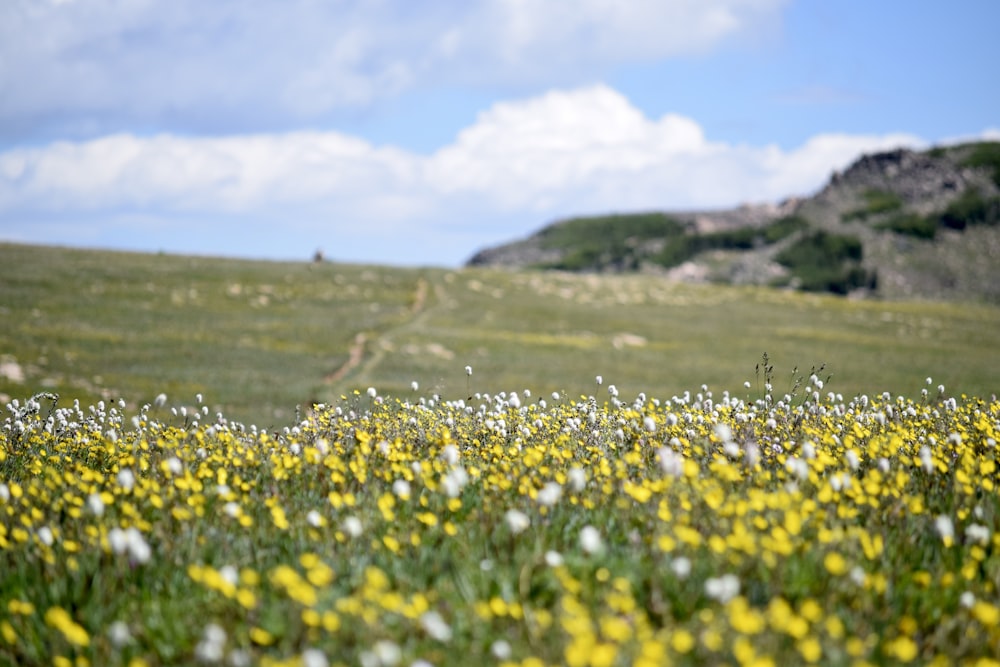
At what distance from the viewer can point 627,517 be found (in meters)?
7.66

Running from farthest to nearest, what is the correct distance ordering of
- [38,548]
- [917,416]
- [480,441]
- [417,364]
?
[417,364] → [917,416] → [480,441] → [38,548]

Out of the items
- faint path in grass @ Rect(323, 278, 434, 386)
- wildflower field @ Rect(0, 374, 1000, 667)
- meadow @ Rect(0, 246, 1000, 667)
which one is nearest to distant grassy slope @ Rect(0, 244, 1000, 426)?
faint path in grass @ Rect(323, 278, 434, 386)

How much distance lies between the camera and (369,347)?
57.2 meters

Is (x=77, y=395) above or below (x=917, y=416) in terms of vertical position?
below

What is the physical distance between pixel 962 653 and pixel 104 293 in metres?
69.7

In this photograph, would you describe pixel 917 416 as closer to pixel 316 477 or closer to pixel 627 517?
pixel 627 517

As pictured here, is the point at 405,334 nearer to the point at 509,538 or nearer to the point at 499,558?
the point at 509,538

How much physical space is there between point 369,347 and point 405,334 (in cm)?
476

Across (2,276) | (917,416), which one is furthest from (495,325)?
(917,416)

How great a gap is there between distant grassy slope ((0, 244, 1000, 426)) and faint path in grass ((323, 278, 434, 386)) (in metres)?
0.24

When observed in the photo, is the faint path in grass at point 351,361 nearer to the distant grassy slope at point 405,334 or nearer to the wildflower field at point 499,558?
the distant grassy slope at point 405,334

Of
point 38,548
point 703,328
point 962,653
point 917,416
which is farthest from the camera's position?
point 703,328

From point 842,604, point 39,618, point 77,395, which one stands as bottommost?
point 77,395

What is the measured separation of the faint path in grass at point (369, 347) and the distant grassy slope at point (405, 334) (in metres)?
0.24
